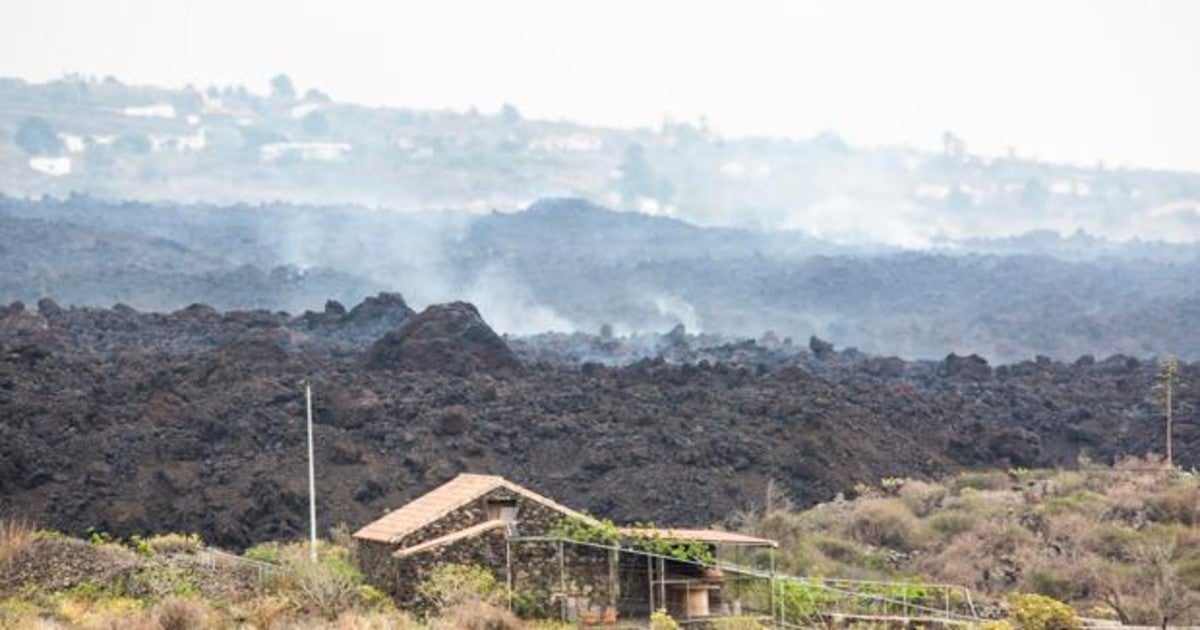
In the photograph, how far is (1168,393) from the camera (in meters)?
91.6

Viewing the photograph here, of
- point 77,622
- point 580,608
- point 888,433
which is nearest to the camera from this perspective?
point 77,622

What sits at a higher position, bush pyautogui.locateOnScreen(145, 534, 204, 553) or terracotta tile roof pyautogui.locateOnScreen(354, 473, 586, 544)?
terracotta tile roof pyautogui.locateOnScreen(354, 473, 586, 544)

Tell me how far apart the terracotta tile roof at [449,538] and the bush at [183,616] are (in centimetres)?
453

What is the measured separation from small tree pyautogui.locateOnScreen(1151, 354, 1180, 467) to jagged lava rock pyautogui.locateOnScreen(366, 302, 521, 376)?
2532 cm

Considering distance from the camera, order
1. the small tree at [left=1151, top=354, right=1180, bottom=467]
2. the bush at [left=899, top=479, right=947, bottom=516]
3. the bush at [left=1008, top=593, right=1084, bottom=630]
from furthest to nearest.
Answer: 1. the small tree at [left=1151, top=354, right=1180, bottom=467]
2. the bush at [left=899, top=479, right=947, bottom=516]
3. the bush at [left=1008, top=593, right=1084, bottom=630]

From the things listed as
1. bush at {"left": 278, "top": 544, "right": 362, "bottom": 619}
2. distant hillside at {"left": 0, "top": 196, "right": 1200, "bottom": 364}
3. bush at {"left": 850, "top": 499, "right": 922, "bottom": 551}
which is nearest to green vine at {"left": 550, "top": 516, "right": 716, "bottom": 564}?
bush at {"left": 278, "top": 544, "right": 362, "bottom": 619}

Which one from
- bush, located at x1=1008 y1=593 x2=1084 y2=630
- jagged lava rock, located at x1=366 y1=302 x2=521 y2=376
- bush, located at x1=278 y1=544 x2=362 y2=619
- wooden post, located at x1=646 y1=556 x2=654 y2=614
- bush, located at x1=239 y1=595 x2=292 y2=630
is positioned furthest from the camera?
jagged lava rock, located at x1=366 y1=302 x2=521 y2=376

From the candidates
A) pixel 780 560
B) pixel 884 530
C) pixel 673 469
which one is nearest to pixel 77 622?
pixel 780 560

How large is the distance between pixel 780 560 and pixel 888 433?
85.8 feet

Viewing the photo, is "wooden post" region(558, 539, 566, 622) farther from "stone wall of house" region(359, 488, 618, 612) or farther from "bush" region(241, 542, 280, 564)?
"bush" region(241, 542, 280, 564)

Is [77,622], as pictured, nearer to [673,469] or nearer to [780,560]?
[780,560]

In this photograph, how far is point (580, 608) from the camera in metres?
51.2

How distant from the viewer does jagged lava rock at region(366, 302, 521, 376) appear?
101375mm

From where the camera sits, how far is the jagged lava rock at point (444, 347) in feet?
333
